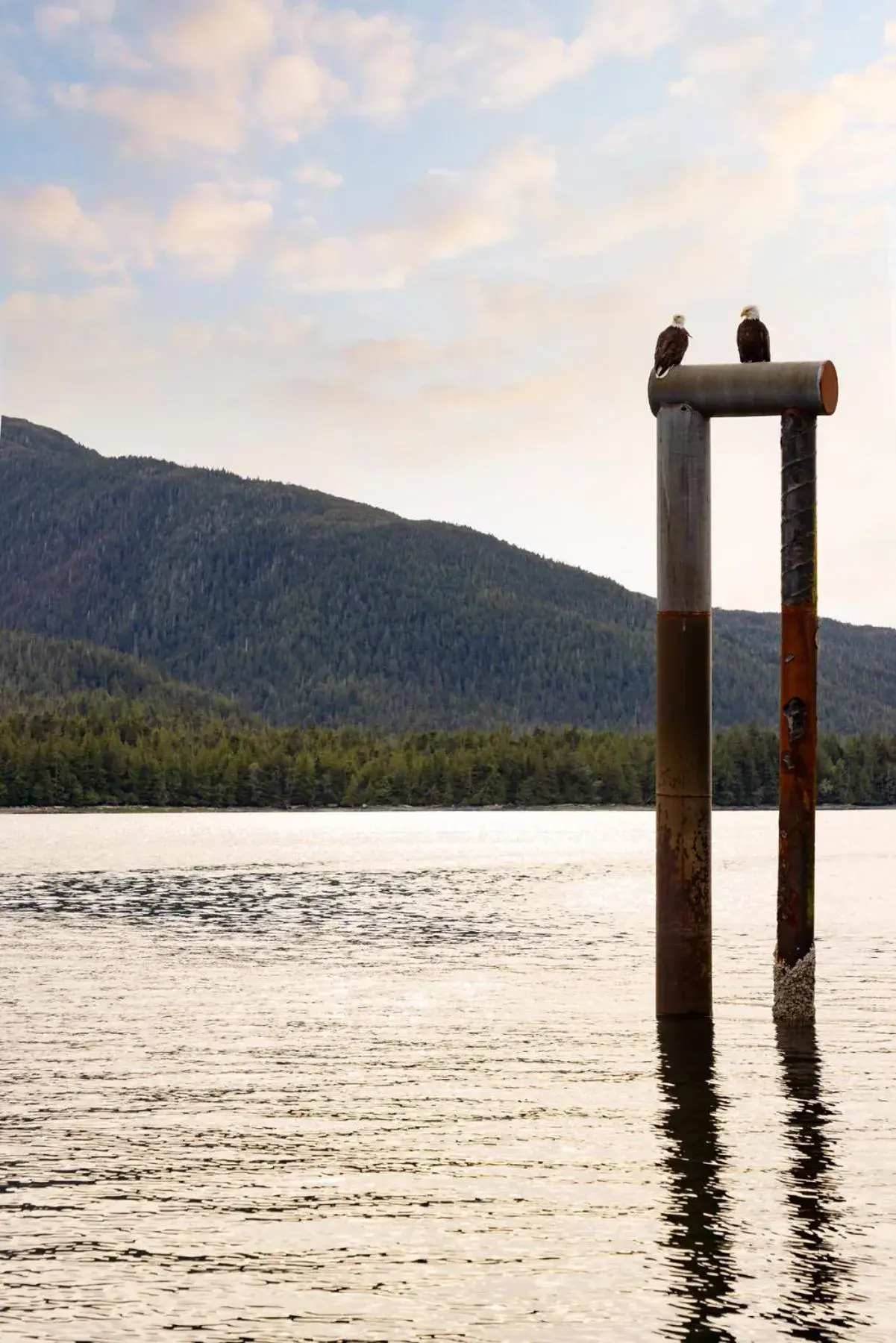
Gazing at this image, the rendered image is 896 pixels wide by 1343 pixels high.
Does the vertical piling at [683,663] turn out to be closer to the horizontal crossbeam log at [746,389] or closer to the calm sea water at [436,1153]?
the horizontal crossbeam log at [746,389]

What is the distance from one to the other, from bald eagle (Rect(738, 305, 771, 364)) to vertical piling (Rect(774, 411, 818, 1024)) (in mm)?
1127

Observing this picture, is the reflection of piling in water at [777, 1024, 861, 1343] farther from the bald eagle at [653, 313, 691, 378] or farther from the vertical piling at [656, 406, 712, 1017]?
the bald eagle at [653, 313, 691, 378]

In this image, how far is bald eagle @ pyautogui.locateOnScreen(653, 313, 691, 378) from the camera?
28844mm

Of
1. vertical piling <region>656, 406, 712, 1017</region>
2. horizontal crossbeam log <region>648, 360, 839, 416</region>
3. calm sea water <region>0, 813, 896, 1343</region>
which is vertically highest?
horizontal crossbeam log <region>648, 360, 839, 416</region>

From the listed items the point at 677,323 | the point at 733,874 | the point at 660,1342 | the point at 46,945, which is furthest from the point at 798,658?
the point at 733,874

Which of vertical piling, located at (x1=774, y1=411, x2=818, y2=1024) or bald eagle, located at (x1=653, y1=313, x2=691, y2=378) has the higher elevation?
bald eagle, located at (x1=653, y1=313, x2=691, y2=378)

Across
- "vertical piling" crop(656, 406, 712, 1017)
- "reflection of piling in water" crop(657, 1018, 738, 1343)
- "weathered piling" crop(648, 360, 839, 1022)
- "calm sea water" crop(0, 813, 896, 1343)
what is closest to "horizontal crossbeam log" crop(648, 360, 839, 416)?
"weathered piling" crop(648, 360, 839, 1022)

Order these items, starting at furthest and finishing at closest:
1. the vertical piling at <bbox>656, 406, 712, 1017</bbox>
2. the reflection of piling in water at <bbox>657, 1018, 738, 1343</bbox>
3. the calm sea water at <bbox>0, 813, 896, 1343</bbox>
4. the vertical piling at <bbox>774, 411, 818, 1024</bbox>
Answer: the vertical piling at <bbox>774, 411, 818, 1024</bbox> < the vertical piling at <bbox>656, 406, 712, 1017</bbox> < the calm sea water at <bbox>0, 813, 896, 1343</bbox> < the reflection of piling in water at <bbox>657, 1018, 738, 1343</bbox>

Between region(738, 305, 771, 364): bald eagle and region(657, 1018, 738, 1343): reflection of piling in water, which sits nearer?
region(657, 1018, 738, 1343): reflection of piling in water

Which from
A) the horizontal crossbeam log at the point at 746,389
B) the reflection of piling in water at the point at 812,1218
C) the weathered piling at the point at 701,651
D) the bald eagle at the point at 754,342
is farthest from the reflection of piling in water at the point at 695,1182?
the bald eagle at the point at 754,342

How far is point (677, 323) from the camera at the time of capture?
29.1 metres

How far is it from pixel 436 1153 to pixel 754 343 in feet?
48.5

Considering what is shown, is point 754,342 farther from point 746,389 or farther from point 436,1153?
point 436,1153

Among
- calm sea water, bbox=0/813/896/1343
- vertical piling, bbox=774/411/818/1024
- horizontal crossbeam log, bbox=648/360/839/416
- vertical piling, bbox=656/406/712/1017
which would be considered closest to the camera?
calm sea water, bbox=0/813/896/1343
